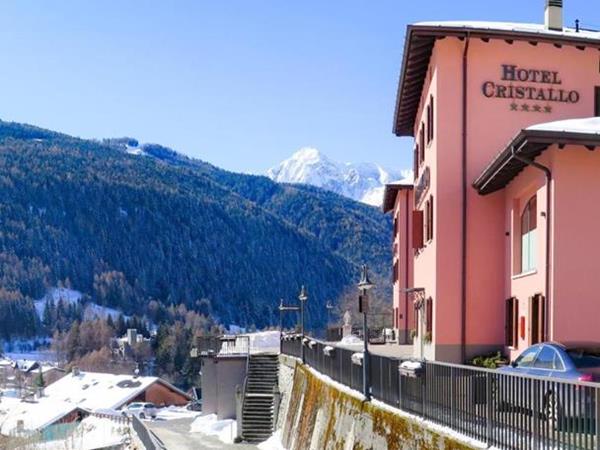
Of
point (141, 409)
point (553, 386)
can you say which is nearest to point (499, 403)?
point (553, 386)

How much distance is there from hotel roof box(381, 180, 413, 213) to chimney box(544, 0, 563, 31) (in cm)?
1743

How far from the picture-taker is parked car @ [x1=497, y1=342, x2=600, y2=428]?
33.1 feet

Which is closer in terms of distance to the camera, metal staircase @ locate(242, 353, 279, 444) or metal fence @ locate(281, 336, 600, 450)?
metal fence @ locate(281, 336, 600, 450)

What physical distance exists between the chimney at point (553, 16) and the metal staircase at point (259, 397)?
16.1m

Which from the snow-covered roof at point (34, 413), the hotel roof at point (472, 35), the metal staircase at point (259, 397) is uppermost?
the hotel roof at point (472, 35)

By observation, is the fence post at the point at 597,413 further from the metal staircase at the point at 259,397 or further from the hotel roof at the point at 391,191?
the hotel roof at the point at 391,191

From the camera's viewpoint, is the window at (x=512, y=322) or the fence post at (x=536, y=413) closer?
the fence post at (x=536, y=413)

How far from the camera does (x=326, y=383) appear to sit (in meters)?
23.6

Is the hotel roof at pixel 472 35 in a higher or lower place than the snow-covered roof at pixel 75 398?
higher

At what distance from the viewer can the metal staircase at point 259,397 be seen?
109ft

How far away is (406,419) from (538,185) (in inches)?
331

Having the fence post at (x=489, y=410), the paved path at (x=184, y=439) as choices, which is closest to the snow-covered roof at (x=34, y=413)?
the paved path at (x=184, y=439)

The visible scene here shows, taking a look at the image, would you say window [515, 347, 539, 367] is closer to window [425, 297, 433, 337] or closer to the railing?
window [425, 297, 433, 337]

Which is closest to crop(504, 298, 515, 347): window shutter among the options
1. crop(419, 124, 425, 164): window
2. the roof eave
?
the roof eave
